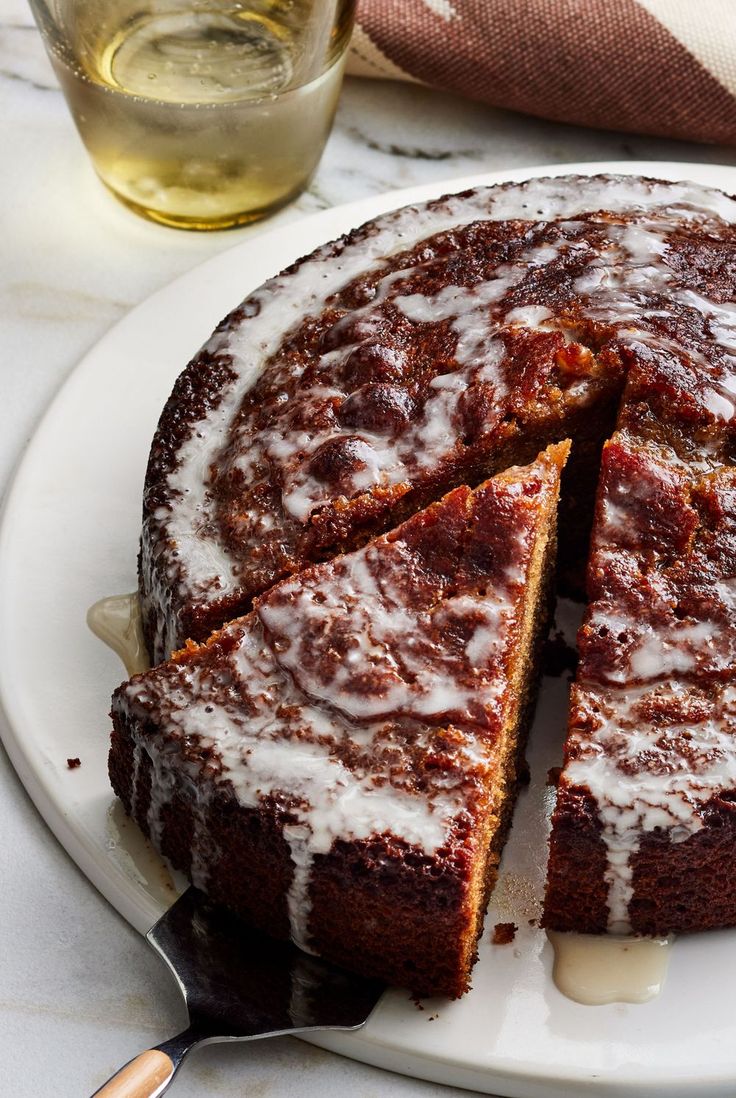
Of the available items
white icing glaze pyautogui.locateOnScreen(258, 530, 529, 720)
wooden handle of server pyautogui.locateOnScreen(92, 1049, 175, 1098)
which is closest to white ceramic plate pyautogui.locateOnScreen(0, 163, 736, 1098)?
wooden handle of server pyautogui.locateOnScreen(92, 1049, 175, 1098)

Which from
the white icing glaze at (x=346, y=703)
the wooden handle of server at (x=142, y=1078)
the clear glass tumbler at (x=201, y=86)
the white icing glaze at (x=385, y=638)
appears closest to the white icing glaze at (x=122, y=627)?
the white icing glaze at (x=346, y=703)

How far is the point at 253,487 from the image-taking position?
3.32m

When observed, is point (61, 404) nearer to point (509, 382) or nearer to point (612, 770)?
point (509, 382)

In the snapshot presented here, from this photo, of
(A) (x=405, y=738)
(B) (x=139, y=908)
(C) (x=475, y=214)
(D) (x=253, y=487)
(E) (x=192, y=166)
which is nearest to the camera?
(A) (x=405, y=738)

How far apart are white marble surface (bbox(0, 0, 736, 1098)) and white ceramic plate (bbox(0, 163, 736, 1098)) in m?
0.09

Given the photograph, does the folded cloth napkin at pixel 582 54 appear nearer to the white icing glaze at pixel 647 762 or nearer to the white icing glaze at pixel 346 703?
the white icing glaze at pixel 346 703

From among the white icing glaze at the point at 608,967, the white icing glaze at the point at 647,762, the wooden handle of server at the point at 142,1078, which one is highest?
the white icing glaze at the point at 647,762

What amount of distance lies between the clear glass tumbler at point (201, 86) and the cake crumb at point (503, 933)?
2.49 metres

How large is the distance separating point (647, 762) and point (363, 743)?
573mm

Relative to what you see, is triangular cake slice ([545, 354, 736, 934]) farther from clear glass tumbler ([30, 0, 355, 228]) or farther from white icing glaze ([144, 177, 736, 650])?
clear glass tumbler ([30, 0, 355, 228])

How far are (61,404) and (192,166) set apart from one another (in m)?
0.90

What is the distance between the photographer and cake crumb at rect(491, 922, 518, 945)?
306 centimetres

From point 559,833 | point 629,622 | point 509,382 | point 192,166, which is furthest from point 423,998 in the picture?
point 192,166

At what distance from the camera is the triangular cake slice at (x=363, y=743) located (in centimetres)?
281
